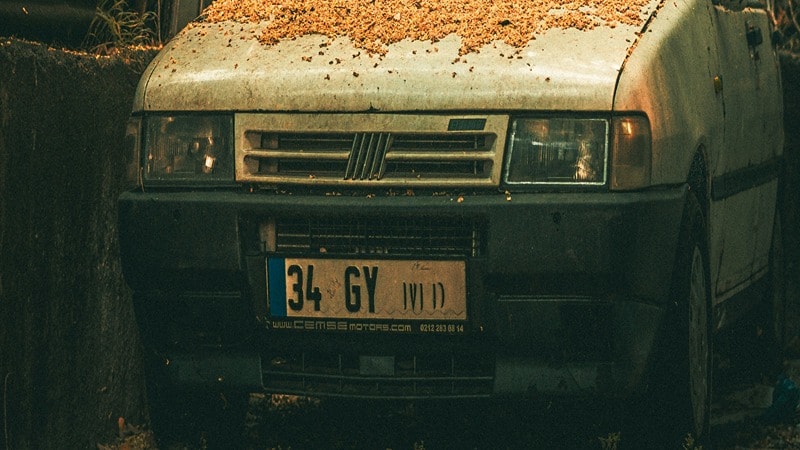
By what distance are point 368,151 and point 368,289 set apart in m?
0.41

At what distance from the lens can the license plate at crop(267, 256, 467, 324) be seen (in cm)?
505

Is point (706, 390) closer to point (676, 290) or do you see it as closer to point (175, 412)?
point (676, 290)

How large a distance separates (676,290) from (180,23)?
7.16 ft

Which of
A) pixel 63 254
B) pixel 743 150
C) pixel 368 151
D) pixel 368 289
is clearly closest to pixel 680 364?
pixel 368 289

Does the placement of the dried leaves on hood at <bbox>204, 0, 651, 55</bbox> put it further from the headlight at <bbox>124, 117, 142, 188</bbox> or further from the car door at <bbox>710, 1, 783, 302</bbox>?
the car door at <bbox>710, 1, 783, 302</bbox>

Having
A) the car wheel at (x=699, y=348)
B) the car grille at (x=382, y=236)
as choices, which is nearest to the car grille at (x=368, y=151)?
the car grille at (x=382, y=236)

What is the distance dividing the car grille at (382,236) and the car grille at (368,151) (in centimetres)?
11

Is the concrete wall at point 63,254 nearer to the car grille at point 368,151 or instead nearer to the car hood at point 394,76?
the car hood at point 394,76

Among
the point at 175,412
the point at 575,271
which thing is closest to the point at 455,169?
the point at 575,271

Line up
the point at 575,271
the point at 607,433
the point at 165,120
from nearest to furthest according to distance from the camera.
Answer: the point at 575,271 < the point at 165,120 < the point at 607,433

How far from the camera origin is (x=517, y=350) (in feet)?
16.8

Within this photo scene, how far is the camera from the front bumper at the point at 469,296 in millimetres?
4965

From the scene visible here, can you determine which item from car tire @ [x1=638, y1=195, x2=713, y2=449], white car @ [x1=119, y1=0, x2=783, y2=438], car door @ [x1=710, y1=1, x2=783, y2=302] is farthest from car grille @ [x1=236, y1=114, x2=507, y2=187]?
car door @ [x1=710, y1=1, x2=783, y2=302]

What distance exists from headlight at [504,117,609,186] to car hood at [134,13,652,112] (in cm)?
6
